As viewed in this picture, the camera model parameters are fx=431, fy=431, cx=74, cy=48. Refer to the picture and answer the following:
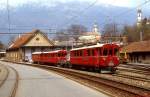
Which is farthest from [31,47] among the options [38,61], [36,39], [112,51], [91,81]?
[91,81]

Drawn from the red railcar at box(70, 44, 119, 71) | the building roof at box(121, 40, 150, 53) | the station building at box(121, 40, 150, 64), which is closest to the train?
the red railcar at box(70, 44, 119, 71)

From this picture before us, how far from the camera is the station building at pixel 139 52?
70.7 metres

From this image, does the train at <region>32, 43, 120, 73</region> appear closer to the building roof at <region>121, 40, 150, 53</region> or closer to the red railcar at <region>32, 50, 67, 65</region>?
the red railcar at <region>32, 50, 67, 65</region>

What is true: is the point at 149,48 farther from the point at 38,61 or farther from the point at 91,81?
the point at 91,81

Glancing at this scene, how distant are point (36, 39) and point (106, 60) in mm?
78281

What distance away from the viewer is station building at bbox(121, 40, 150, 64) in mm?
70656

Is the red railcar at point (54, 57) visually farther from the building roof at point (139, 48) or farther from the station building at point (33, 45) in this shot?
the station building at point (33, 45)

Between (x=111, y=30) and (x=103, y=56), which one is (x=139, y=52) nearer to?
(x=111, y=30)

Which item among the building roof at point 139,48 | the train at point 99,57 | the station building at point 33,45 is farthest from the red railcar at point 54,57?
the station building at point 33,45

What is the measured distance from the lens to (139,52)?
241 feet

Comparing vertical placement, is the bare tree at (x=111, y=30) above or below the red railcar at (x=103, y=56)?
above

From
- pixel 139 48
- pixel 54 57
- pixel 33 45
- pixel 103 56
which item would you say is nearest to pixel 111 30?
pixel 139 48

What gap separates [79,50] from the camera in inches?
1903

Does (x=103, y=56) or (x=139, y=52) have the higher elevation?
(x=139, y=52)
